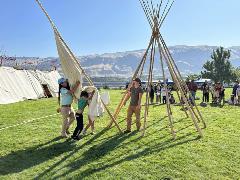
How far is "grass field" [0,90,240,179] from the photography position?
7734 millimetres

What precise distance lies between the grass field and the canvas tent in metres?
14.2

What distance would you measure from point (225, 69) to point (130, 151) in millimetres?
80477

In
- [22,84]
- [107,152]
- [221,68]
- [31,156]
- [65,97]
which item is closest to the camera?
[31,156]

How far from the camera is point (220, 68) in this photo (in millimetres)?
86250

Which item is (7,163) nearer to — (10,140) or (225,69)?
(10,140)

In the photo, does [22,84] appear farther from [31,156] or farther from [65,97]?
[31,156]

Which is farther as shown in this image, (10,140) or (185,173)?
(10,140)

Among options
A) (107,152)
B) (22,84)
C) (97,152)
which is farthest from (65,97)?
(22,84)

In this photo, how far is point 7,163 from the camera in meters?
8.49

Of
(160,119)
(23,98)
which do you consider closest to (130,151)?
(160,119)

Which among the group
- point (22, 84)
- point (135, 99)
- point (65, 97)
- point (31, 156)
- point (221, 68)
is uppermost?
point (221, 68)

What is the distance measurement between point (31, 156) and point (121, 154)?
223 centimetres

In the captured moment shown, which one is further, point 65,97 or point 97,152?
point 65,97

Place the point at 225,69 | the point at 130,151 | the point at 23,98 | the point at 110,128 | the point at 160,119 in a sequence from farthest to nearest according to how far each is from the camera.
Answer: the point at 225,69
the point at 23,98
the point at 160,119
the point at 110,128
the point at 130,151
